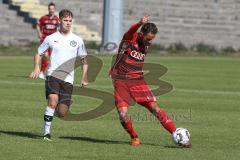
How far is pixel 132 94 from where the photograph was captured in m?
12.8

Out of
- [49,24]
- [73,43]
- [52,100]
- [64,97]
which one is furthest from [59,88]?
[49,24]

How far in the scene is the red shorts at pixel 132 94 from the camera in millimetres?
12727

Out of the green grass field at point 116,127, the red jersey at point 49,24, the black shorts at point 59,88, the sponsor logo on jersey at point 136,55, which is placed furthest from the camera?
the red jersey at point 49,24

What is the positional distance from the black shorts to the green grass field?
2.14ft

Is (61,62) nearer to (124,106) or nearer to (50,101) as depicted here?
(50,101)

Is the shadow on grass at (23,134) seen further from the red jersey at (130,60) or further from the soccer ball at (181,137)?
the soccer ball at (181,137)

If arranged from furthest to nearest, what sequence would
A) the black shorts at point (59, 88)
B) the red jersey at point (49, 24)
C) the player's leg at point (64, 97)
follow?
the red jersey at point (49, 24) → the player's leg at point (64, 97) → the black shorts at point (59, 88)

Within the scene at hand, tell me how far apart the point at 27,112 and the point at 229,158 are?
6.30 m

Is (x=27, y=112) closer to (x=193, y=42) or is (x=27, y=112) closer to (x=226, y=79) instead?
(x=226, y=79)

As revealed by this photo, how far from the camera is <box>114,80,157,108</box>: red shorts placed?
12.7 metres

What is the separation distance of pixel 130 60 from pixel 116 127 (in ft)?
8.02

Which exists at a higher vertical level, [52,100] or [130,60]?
[130,60]

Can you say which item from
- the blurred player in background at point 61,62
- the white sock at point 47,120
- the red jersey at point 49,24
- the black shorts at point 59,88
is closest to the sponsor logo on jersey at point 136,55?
the blurred player in background at point 61,62

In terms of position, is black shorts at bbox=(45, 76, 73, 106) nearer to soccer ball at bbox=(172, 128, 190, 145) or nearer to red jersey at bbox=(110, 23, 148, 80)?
red jersey at bbox=(110, 23, 148, 80)
